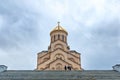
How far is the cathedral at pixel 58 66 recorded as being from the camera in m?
27.2

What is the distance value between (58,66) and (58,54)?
3174 millimetres

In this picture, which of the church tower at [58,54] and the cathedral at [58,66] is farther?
the church tower at [58,54]

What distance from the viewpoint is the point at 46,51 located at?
159 feet

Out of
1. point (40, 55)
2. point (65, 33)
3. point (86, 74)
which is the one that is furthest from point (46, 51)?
point (86, 74)

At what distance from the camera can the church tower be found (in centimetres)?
4512

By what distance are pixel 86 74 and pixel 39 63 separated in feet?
62.3

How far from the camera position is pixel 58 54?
4641cm

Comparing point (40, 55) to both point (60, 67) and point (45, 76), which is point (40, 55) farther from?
point (45, 76)

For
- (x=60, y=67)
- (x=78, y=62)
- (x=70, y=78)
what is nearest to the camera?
(x=70, y=78)

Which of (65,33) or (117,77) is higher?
(65,33)

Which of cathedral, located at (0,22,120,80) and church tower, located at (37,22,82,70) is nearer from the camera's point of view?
cathedral, located at (0,22,120,80)

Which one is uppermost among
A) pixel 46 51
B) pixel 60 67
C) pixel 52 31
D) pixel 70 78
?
pixel 52 31

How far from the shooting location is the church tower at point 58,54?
45.1 m

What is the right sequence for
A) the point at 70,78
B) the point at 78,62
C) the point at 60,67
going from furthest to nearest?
the point at 78,62 → the point at 60,67 → the point at 70,78
